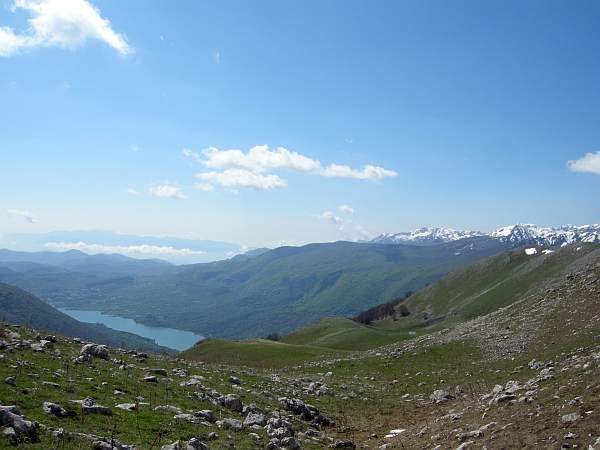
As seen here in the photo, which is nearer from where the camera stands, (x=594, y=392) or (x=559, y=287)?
(x=594, y=392)

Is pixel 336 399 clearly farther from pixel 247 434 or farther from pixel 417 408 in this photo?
pixel 247 434

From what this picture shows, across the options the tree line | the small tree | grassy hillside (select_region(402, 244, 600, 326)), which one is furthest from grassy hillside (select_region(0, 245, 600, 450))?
the tree line

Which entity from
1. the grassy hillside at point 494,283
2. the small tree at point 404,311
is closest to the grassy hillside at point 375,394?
the grassy hillside at point 494,283

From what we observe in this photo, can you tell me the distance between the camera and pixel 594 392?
1431 centimetres

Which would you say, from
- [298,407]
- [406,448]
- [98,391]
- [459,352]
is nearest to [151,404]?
[98,391]

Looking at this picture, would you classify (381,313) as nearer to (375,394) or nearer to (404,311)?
(404,311)

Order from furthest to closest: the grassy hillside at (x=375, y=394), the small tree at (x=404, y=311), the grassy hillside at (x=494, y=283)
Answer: the small tree at (x=404, y=311) → the grassy hillside at (x=494, y=283) → the grassy hillside at (x=375, y=394)

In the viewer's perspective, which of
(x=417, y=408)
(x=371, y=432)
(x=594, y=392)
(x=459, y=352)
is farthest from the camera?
(x=459, y=352)

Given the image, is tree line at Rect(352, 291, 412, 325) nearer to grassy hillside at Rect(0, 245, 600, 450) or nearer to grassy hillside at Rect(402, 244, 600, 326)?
grassy hillside at Rect(402, 244, 600, 326)

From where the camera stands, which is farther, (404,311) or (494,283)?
(404,311)

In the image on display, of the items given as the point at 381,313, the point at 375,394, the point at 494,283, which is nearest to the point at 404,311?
the point at 381,313

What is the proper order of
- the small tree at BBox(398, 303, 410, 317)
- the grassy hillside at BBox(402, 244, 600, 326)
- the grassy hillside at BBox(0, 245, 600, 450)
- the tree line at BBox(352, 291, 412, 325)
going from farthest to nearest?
1. the tree line at BBox(352, 291, 412, 325)
2. the small tree at BBox(398, 303, 410, 317)
3. the grassy hillside at BBox(402, 244, 600, 326)
4. the grassy hillside at BBox(0, 245, 600, 450)

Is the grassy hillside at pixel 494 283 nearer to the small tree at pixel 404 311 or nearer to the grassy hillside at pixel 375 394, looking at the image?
the small tree at pixel 404 311

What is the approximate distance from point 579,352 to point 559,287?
2565 centimetres
